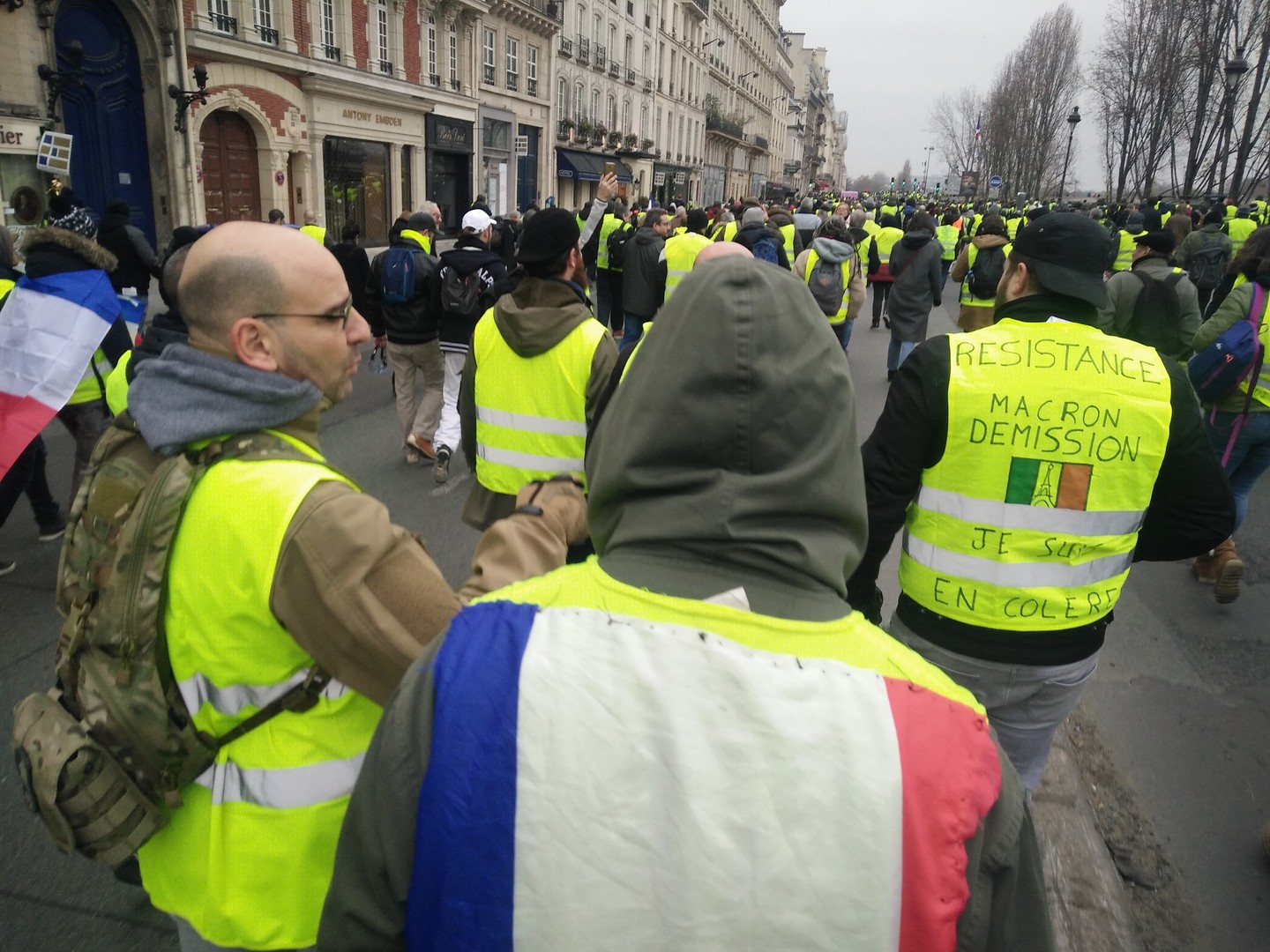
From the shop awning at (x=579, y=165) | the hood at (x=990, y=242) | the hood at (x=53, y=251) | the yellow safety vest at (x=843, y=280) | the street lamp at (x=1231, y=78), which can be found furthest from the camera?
the shop awning at (x=579, y=165)

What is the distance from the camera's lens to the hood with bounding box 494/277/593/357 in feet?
10.7

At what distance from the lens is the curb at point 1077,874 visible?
2.77 meters

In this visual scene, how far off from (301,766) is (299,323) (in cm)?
85

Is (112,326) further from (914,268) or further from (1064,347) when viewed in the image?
(914,268)

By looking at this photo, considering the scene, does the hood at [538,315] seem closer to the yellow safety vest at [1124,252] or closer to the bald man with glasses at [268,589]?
the bald man with glasses at [268,589]

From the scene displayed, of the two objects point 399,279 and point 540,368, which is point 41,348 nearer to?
point 399,279

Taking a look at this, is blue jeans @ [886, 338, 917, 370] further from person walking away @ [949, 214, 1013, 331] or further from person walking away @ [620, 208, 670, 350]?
person walking away @ [620, 208, 670, 350]

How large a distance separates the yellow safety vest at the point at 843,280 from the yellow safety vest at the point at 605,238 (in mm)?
2911

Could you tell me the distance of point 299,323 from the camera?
5.56 feet

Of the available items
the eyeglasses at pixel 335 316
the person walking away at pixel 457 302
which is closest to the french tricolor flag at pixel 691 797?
the eyeglasses at pixel 335 316

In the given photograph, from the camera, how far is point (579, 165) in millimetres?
38062

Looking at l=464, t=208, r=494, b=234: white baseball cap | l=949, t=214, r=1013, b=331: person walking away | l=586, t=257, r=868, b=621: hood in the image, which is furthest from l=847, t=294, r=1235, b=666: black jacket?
l=949, t=214, r=1013, b=331: person walking away

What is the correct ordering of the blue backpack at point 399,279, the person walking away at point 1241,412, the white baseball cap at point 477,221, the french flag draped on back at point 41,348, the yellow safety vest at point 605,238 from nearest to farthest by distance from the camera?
the french flag draped on back at point 41,348 → the person walking away at point 1241,412 → the blue backpack at point 399,279 → the white baseball cap at point 477,221 → the yellow safety vest at point 605,238

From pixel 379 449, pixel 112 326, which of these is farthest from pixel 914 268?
pixel 112 326
